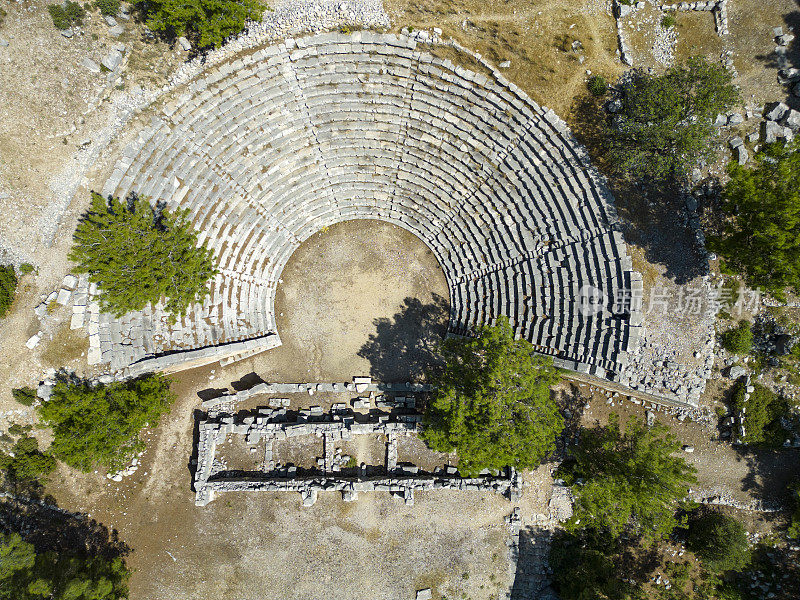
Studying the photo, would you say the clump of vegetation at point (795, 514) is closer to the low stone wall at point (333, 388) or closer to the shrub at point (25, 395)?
the low stone wall at point (333, 388)

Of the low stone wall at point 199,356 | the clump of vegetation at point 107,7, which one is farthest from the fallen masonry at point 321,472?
the clump of vegetation at point 107,7

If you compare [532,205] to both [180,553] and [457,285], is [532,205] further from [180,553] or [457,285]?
[180,553]

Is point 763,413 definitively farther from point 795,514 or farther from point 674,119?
point 674,119

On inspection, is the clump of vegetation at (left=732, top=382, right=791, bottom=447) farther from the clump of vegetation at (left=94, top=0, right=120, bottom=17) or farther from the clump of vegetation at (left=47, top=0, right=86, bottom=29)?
the clump of vegetation at (left=47, top=0, right=86, bottom=29)

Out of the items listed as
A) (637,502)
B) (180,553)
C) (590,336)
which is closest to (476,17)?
(590,336)

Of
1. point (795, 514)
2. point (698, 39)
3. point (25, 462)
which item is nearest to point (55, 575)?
point (25, 462)

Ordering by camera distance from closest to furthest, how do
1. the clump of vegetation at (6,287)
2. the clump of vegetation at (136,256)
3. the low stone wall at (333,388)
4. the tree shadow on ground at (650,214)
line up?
the clump of vegetation at (136,256), the clump of vegetation at (6,287), the tree shadow on ground at (650,214), the low stone wall at (333,388)
